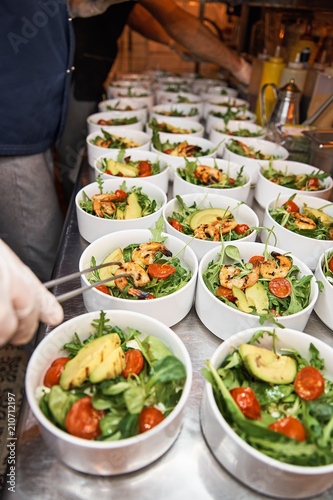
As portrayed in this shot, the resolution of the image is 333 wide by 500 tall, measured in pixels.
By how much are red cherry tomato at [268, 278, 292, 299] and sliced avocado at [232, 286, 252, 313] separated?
85mm

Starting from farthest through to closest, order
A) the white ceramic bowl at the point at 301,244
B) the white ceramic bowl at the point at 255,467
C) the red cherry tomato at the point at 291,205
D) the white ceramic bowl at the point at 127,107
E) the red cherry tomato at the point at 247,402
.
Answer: the white ceramic bowl at the point at 127,107 → the red cherry tomato at the point at 291,205 → the white ceramic bowl at the point at 301,244 → the red cherry tomato at the point at 247,402 → the white ceramic bowl at the point at 255,467

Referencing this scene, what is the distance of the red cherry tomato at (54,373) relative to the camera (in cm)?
76

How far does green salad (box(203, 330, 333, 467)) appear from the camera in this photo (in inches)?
25.1

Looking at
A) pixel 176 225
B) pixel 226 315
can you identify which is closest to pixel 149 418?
pixel 226 315

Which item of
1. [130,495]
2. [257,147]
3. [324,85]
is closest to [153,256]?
[130,495]

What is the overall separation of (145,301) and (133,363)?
16 centimetres

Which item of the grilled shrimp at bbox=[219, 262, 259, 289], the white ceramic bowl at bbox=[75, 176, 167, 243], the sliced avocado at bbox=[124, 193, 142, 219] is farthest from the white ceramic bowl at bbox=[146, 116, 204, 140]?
the grilled shrimp at bbox=[219, 262, 259, 289]

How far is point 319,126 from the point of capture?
1.87 meters

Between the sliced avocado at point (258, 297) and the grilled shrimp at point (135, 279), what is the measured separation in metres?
0.27

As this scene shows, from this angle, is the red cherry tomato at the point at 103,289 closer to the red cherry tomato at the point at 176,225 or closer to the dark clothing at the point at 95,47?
the red cherry tomato at the point at 176,225

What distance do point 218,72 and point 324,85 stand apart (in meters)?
2.61

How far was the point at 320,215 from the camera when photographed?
134 cm

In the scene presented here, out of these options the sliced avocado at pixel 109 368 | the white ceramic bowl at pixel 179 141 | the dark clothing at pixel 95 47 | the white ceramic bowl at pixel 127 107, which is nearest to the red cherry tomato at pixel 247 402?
the sliced avocado at pixel 109 368

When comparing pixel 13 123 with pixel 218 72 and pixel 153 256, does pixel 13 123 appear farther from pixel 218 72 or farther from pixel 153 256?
pixel 218 72
